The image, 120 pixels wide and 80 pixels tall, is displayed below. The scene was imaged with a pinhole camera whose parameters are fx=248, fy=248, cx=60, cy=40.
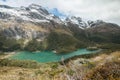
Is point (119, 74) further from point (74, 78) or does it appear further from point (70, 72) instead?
point (70, 72)

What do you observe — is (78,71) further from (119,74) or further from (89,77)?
(119,74)

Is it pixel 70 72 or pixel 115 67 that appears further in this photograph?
pixel 70 72

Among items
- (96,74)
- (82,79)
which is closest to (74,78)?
(82,79)

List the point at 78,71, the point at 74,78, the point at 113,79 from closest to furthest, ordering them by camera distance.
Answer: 1. the point at 113,79
2. the point at 74,78
3. the point at 78,71

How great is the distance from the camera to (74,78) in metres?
11.1

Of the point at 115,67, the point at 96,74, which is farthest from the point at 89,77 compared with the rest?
the point at 115,67

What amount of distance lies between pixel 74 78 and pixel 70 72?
1568mm

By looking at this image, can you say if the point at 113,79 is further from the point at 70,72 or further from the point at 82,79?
the point at 70,72

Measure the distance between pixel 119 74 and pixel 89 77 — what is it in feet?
4.55

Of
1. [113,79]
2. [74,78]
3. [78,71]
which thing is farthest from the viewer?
[78,71]

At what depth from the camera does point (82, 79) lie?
11102mm

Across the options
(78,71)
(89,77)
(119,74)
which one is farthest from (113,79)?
(78,71)

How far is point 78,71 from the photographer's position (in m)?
12.0

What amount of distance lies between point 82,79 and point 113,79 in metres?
1.48
